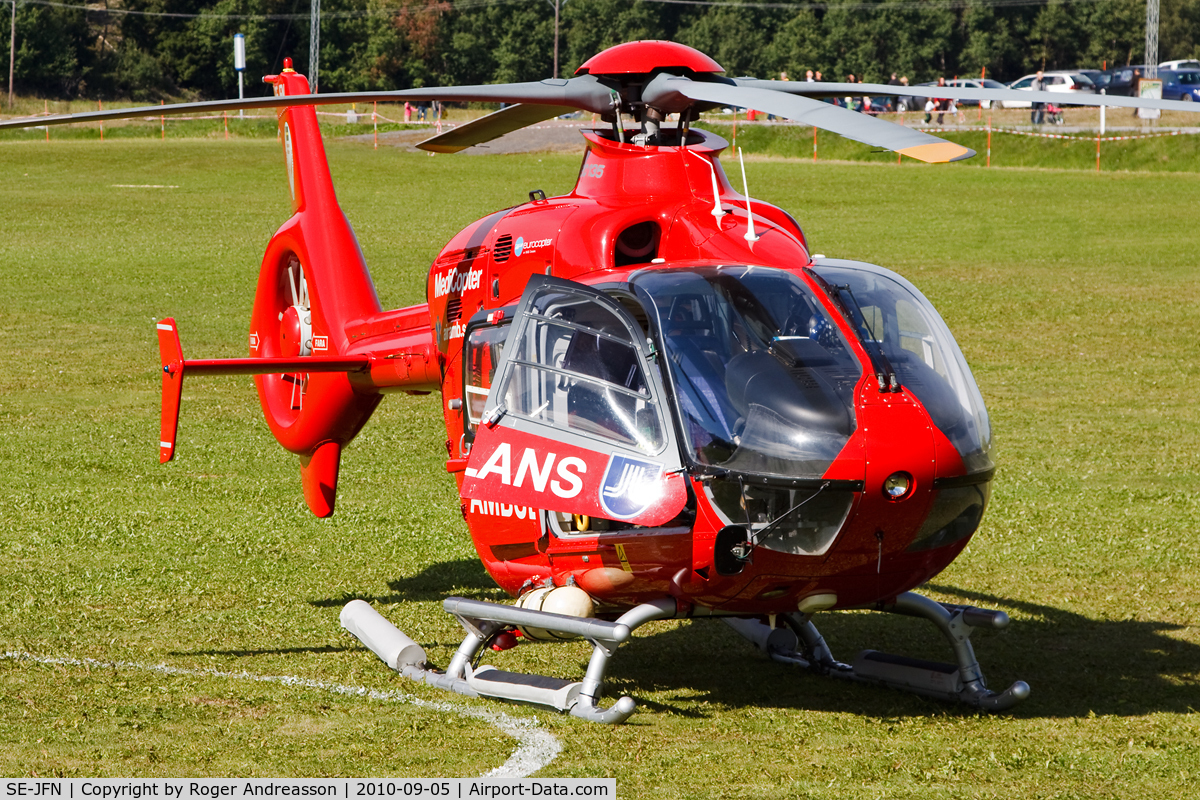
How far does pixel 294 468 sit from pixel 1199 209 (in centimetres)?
2754

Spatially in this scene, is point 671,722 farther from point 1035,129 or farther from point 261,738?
point 1035,129

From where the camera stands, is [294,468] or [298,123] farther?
[294,468]

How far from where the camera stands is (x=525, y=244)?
23.6 ft

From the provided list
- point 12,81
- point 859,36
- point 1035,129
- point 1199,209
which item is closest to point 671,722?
point 1199,209

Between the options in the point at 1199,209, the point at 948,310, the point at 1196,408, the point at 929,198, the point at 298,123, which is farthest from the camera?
the point at 929,198

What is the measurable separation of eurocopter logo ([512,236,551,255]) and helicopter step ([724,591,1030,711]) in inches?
91.6

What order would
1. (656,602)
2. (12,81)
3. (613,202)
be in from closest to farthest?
(656,602), (613,202), (12,81)

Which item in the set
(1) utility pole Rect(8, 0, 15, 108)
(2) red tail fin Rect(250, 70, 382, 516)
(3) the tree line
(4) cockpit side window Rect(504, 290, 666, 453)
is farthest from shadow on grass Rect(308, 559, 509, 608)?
(3) the tree line

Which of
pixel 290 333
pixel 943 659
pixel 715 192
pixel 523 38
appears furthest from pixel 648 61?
pixel 523 38

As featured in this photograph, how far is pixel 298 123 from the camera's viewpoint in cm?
988

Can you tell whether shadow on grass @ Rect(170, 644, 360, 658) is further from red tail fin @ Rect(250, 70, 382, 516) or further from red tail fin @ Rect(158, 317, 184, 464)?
red tail fin @ Rect(250, 70, 382, 516)

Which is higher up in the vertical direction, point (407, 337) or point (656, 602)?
point (407, 337)

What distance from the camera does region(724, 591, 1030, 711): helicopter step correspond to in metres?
6.60

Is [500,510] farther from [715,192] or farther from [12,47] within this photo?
[12,47]
